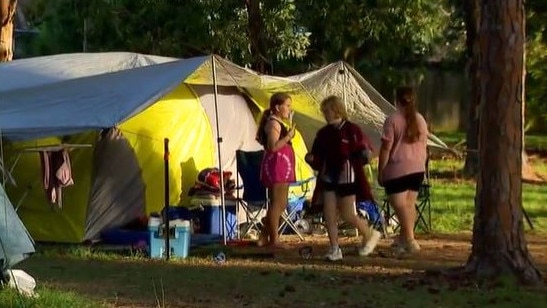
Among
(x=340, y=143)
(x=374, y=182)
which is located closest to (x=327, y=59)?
(x=374, y=182)

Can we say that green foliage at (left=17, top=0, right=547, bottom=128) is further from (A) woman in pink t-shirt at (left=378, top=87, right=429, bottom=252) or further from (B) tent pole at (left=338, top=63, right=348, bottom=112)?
(A) woman in pink t-shirt at (left=378, top=87, right=429, bottom=252)

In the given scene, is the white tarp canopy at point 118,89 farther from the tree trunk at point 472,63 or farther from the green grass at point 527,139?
the green grass at point 527,139

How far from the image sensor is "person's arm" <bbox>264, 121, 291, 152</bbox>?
12422 millimetres

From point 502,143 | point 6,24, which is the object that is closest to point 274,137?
point 502,143

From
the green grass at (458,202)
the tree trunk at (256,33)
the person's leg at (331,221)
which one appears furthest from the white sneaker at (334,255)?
the tree trunk at (256,33)

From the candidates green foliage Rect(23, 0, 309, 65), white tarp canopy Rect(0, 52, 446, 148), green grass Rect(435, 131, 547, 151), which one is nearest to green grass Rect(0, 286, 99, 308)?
white tarp canopy Rect(0, 52, 446, 148)

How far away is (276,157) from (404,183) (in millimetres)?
1349

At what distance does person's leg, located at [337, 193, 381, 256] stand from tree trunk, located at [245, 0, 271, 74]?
9735 mm

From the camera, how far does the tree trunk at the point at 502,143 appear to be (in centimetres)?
988

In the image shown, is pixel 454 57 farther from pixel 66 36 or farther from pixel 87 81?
pixel 87 81

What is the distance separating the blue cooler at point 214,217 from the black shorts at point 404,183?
2.11 meters

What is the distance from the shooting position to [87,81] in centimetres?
1269

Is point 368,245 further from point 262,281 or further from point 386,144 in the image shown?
point 262,281

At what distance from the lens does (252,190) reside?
13.3 m
